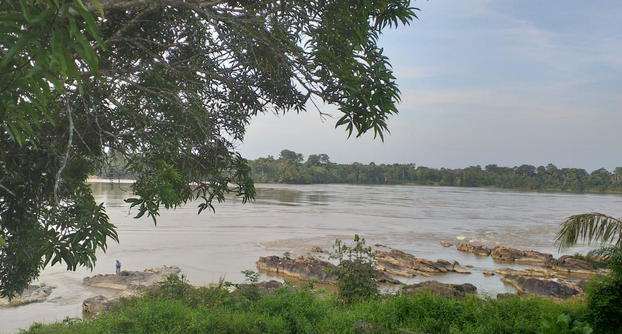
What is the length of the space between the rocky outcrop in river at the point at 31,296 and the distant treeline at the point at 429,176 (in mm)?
38635

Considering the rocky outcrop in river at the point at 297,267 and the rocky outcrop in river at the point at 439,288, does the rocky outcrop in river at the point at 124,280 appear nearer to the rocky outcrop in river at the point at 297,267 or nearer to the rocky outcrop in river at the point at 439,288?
the rocky outcrop in river at the point at 297,267

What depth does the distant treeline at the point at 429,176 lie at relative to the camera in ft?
179

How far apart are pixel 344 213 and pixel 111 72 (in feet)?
85.8

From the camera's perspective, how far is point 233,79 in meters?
3.42

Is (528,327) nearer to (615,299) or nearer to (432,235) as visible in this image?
(615,299)

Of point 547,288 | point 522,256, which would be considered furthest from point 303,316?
point 522,256

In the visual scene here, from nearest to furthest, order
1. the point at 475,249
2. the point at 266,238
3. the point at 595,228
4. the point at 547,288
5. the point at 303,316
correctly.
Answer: the point at 303,316 → the point at 595,228 → the point at 547,288 → the point at 475,249 → the point at 266,238

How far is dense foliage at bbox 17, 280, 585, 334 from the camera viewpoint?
4441 millimetres

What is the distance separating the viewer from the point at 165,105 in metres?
3.19

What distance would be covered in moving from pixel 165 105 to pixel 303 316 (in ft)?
8.83

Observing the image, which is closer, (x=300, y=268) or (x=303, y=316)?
(x=303, y=316)

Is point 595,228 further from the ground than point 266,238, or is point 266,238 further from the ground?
point 595,228

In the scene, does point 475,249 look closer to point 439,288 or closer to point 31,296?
point 439,288

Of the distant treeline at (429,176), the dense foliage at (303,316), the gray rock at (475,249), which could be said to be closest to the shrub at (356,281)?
the dense foliage at (303,316)
